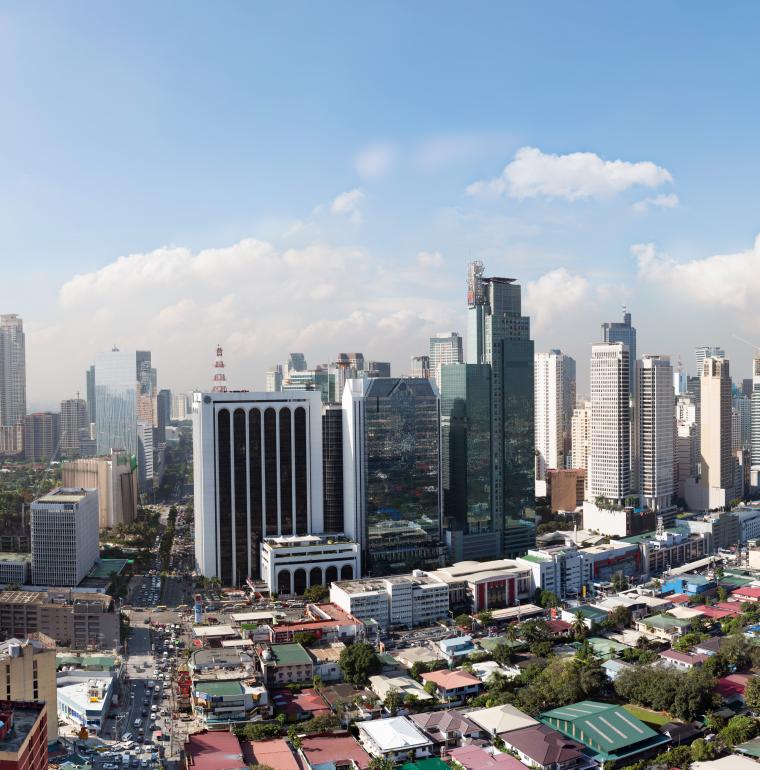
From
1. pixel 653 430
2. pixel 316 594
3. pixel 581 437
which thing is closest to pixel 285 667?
pixel 316 594

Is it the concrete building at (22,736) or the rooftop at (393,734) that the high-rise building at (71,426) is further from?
the concrete building at (22,736)

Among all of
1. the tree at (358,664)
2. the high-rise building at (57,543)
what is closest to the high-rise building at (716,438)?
the tree at (358,664)

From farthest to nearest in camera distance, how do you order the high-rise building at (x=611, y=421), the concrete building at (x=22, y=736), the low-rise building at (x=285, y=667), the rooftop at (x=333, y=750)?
the high-rise building at (x=611, y=421)
the low-rise building at (x=285, y=667)
the rooftop at (x=333, y=750)
the concrete building at (x=22, y=736)

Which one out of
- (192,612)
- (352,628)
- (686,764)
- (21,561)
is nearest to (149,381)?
(21,561)

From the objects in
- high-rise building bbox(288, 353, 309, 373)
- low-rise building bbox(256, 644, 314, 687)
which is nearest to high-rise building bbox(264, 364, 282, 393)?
high-rise building bbox(288, 353, 309, 373)

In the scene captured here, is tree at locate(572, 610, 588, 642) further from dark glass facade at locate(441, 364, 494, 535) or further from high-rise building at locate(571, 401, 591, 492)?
high-rise building at locate(571, 401, 591, 492)
